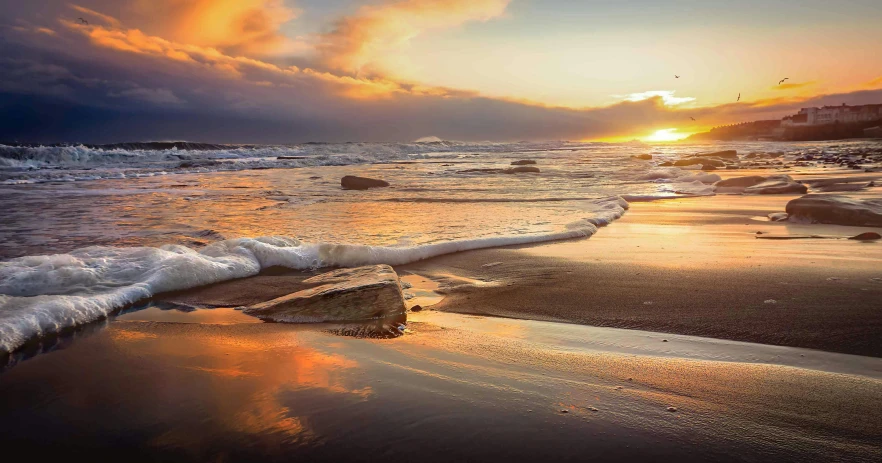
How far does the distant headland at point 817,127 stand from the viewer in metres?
69.2

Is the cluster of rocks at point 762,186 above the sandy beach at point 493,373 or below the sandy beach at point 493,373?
above

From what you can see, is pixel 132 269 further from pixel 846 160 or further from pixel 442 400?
Answer: pixel 846 160

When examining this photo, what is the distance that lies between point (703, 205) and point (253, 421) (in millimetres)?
8800

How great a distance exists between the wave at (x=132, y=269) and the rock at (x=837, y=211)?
10.4 feet

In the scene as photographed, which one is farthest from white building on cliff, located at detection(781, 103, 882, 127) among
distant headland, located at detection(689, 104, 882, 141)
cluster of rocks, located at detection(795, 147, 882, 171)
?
cluster of rocks, located at detection(795, 147, 882, 171)

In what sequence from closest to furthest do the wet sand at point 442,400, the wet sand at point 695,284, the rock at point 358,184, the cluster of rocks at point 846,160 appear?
1. the wet sand at point 442,400
2. the wet sand at point 695,284
3. the rock at point 358,184
4. the cluster of rocks at point 846,160

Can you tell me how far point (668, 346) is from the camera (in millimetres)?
2689

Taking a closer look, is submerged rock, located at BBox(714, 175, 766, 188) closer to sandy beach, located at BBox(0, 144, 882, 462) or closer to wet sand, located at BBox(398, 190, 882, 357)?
wet sand, located at BBox(398, 190, 882, 357)

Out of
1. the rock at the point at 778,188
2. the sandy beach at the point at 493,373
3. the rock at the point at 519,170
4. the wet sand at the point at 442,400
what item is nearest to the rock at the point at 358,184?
the rock at the point at 519,170

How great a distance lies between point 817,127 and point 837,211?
284ft

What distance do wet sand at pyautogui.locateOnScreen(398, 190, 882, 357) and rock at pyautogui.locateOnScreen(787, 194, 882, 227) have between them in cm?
27

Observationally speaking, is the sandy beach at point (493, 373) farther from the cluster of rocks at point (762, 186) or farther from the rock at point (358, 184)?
the rock at point (358, 184)

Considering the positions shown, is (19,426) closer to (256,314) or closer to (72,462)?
(72,462)

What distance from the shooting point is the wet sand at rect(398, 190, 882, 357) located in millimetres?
2938
